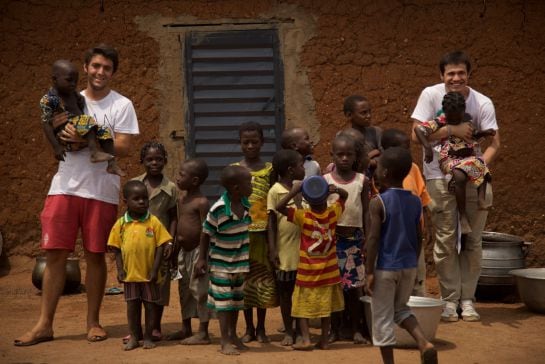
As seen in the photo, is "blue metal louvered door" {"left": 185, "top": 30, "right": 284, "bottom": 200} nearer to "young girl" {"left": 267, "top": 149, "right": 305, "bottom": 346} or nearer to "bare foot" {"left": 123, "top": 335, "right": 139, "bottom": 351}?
"young girl" {"left": 267, "top": 149, "right": 305, "bottom": 346}

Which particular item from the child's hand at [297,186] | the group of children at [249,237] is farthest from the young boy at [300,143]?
the child's hand at [297,186]

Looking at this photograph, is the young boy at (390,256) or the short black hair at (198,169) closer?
the young boy at (390,256)

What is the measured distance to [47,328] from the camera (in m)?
5.57

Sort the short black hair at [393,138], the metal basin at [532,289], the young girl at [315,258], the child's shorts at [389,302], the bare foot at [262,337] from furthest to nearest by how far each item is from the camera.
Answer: the metal basin at [532,289] → the short black hair at [393,138] → the bare foot at [262,337] → the young girl at [315,258] → the child's shorts at [389,302]

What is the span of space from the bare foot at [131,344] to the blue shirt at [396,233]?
1.64m

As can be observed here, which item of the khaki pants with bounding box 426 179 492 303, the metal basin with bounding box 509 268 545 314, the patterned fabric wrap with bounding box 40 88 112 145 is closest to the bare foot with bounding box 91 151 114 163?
the patterned fabric wrap with bounding box 40 88 112 145

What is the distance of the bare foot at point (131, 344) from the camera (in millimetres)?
5301

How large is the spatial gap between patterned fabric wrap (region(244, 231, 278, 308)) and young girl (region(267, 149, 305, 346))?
0.20 feet

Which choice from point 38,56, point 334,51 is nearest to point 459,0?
point 334,51

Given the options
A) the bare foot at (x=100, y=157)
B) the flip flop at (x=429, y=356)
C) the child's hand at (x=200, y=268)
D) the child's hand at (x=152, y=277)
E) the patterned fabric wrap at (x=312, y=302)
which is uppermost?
the bare foot at (x=100, y=157)

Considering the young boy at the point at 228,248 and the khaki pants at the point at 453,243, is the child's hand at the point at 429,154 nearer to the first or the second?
the khaki pants at the point at 453,243

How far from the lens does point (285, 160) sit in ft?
17.6

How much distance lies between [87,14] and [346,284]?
3.60 metres

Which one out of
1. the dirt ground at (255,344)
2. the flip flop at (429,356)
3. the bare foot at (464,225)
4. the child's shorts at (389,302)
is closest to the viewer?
the flip flop at (429,356)
